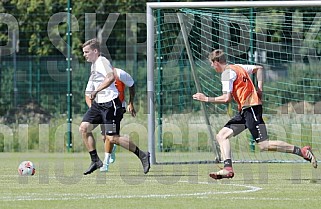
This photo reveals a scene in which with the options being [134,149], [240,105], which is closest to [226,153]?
[240,105]

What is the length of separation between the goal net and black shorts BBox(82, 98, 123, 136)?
130 inches

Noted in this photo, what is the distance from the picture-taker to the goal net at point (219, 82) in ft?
60.3

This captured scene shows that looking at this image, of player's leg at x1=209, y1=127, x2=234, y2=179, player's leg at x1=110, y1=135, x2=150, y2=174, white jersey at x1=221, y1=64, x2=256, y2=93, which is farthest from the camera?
player's leg at x1=110, y1=135, x2=150, y2=174

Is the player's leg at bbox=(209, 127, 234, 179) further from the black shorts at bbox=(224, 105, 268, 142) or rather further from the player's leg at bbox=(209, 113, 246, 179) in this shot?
the black shorts at bbox=(224, 105, 268, 142)

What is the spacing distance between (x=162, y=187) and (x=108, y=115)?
266 cm

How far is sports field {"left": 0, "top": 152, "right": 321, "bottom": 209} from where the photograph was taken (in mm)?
9594

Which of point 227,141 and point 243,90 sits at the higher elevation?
point 243,90

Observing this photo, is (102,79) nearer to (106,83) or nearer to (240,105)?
(106,83)

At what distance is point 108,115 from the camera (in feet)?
45.5

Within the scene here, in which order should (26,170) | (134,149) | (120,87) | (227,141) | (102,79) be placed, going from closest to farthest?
(227,141) < (26,170) < (134,149) < (102,79) < (120,87)

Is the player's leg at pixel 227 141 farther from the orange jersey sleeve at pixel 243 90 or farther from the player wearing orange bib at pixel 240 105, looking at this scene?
the orange jersey sleeve at pixel 243 90

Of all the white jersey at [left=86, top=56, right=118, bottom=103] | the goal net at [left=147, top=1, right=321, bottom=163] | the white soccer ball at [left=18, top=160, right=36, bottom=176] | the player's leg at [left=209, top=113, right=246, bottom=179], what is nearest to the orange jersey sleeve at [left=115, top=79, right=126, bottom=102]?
the white jersey at [left=86, top=56, right=118, bottom=103]

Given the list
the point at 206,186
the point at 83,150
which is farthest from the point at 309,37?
the point at 206,186

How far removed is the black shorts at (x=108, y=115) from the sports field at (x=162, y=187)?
0.69 m
